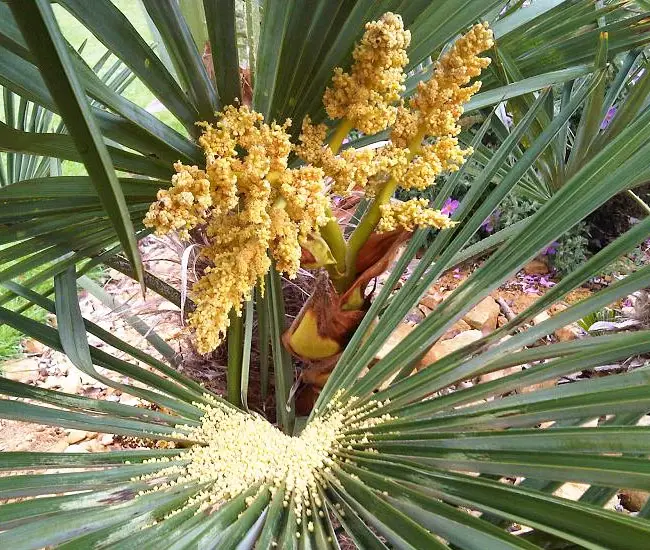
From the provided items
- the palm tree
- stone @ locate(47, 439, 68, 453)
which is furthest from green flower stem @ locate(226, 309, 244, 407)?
stone @ locate(47, 439, 68, 453)

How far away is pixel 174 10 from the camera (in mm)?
442

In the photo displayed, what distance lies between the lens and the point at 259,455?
0.64m

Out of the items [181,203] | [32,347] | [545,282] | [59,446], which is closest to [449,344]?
[545,282]

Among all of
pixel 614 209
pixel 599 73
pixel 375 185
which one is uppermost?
pixel 614 209

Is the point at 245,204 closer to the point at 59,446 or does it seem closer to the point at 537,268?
the point at 59,446

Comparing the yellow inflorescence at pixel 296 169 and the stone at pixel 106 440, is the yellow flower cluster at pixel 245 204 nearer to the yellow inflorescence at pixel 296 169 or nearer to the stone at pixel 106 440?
the yellow inflorescence at pixel 296 169

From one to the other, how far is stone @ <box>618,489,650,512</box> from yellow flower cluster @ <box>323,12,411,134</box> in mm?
964

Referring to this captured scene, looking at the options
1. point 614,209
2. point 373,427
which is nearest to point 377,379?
point 373,427

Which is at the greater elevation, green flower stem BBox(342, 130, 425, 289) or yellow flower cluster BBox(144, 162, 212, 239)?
green flower stem BBox(342, 130, 425, 289)

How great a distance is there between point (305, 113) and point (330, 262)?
18cm

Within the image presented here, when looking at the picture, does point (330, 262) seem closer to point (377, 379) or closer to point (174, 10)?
point (377, 379)

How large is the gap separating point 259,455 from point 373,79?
0.41 m

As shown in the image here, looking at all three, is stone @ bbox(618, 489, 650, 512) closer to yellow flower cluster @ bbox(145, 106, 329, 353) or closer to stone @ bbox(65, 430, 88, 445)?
yellow flower cluster @ bbox(145, 106, 329, 353)

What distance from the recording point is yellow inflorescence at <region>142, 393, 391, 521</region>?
0.58m
